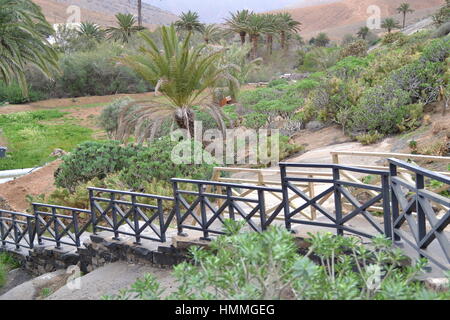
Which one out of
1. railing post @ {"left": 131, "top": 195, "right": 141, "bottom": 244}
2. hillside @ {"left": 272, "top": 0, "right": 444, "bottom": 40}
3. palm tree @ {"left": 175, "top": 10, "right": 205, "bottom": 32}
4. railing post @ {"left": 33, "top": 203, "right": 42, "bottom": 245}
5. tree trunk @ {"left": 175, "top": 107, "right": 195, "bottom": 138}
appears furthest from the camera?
hillside @ {"left": 272, "top": 0, "right": 444, "bottom": 40}

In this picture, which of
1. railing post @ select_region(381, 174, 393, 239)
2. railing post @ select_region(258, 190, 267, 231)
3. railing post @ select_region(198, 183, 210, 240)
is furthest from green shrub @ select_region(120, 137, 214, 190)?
railing post @ select_region(381, 174, 393, 239)

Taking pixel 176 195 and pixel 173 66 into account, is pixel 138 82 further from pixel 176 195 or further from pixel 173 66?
pixel 176 195

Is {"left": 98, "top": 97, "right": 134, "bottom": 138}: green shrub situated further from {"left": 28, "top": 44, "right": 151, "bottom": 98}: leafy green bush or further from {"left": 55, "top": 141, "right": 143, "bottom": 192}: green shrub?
{"left": 28, "top": 44, "right": 151, "bottom": 98}: leafy green bush

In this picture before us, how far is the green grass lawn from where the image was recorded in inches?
899

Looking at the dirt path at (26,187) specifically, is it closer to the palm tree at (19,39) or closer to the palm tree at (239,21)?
the palm tree at (19,39)

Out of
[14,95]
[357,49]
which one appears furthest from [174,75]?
[14,95]

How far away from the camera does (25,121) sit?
104 ft

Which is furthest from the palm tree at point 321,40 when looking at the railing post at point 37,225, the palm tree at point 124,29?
the railing post at point 37,225

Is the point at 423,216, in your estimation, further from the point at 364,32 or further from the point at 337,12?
the point at 337,12

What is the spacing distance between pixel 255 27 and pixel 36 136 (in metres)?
28.5

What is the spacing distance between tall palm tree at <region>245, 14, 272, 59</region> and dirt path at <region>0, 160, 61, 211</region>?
1436 inches

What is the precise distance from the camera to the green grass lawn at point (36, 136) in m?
22.8

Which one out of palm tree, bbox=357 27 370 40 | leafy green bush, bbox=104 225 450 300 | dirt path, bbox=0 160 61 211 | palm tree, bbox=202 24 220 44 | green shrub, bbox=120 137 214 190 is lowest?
dirt path, bbox=0 160 61 211
